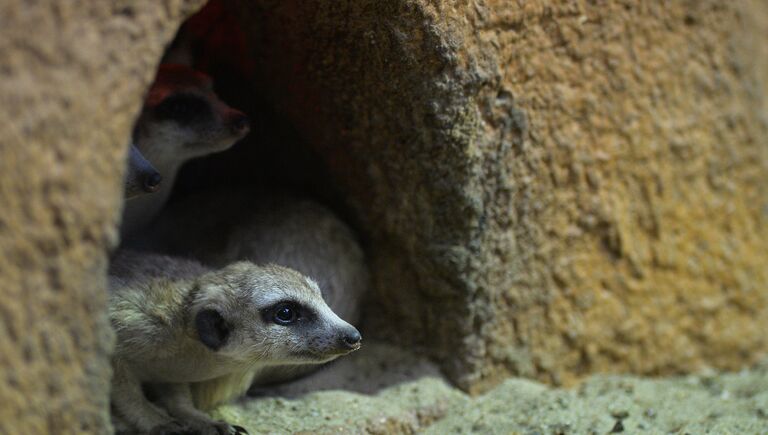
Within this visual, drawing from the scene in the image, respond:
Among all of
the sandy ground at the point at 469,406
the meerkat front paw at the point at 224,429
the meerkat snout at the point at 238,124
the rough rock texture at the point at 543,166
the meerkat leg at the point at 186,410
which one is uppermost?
the rough rock texture at the point at 543,166

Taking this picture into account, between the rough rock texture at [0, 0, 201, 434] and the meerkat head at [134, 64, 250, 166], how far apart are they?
4.96 ft

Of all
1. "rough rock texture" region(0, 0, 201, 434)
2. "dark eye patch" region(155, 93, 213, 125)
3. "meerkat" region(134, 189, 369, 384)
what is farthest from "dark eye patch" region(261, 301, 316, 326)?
"dark eye patch" region(155, 93, 213, 125)

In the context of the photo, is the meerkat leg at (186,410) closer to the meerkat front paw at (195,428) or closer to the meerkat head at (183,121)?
the meerkat front paw at (195,428)

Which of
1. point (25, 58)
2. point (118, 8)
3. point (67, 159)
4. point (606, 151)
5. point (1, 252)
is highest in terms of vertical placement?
point (606, 151)

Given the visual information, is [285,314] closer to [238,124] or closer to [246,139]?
[238,124]

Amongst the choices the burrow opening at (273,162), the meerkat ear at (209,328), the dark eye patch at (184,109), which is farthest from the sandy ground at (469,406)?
the dark eye patch at (184,109)

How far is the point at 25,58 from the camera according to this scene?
6.03ft

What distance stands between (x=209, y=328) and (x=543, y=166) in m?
1.50

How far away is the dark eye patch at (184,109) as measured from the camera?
3576 millimetres

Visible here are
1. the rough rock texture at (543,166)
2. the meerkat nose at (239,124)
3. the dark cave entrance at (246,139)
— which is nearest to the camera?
the rough rock texture at (543,166)

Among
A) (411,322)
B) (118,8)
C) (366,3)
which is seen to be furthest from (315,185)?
(118,8)

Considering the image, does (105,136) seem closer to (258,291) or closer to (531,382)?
(258,291)

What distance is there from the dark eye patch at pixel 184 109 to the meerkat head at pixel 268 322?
1006mm

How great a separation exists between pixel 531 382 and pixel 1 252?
240cm
